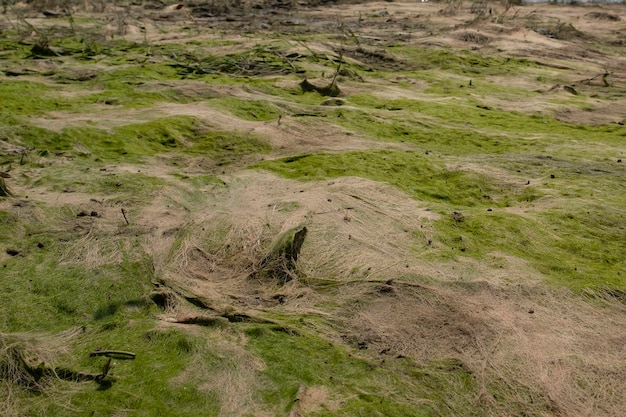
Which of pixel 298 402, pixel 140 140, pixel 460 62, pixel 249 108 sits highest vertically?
pixel 460 62

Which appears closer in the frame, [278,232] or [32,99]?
[278,232]

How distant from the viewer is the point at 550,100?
11.2 metres

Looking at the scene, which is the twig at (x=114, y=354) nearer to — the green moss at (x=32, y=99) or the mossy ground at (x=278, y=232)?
the mossy ground at (x=278, y=232)

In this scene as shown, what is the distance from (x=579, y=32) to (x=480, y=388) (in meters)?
17.7

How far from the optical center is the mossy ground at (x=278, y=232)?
3.59 metres

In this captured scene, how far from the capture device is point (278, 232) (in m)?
5.45

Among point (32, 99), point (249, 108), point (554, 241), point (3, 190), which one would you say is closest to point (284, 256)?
point (554, 241)

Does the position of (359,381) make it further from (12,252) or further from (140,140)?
(140,140)

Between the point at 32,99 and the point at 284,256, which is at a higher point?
the point at 284,256

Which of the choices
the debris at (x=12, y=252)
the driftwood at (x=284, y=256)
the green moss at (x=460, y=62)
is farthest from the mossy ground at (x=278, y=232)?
the green moss at (x=460, y=62)

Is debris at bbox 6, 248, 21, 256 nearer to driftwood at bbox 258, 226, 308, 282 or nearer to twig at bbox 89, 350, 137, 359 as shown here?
twig at bbox 89, 350, 137, 359

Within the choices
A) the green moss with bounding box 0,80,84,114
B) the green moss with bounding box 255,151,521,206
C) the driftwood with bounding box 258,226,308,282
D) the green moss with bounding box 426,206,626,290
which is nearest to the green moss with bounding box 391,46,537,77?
the green moss with bounding box 255,151,521,206

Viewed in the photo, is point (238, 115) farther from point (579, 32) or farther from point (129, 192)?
point (579, 32)

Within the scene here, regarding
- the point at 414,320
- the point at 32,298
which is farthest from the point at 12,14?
the point at 414,320
